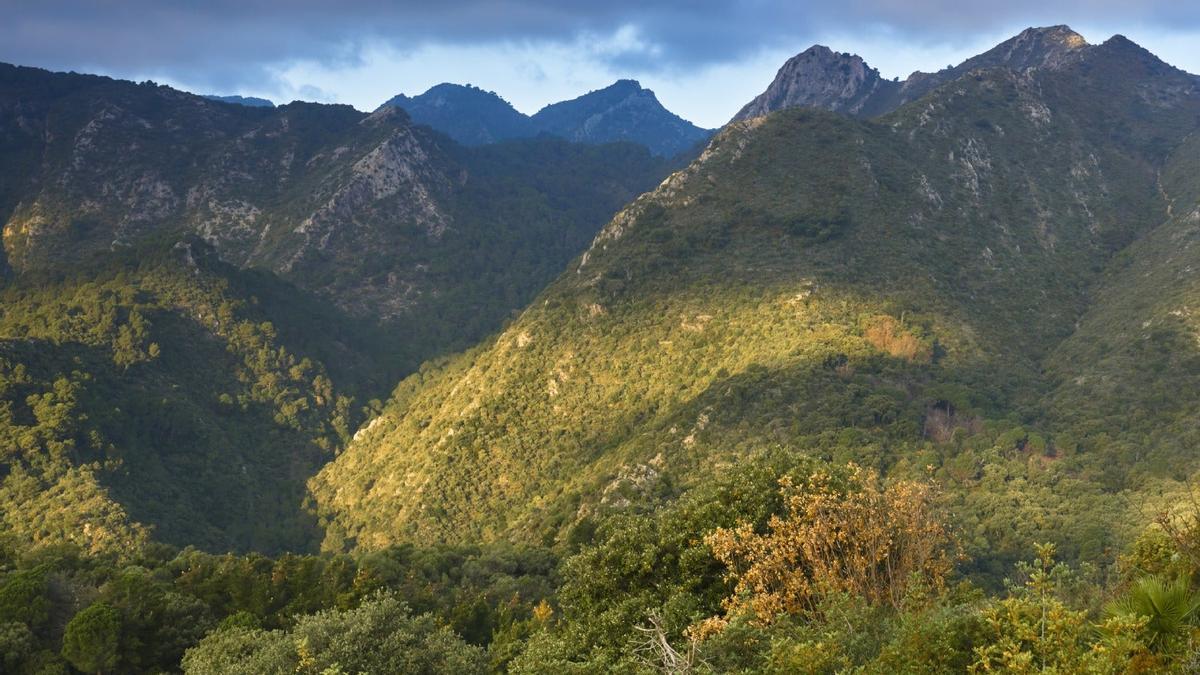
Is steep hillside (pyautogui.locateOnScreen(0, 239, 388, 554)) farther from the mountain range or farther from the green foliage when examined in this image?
the green foliage

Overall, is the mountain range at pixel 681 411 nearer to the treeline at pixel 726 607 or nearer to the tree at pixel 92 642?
the treeline at pixel 726 607

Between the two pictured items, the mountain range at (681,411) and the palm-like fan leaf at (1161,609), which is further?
the mountain range at (681,411)

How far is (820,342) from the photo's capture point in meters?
95.2

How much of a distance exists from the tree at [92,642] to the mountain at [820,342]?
34105mm

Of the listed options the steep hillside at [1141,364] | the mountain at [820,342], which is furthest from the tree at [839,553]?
the steep hillside at [1141,364]

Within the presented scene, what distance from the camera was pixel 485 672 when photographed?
29203 millimetres

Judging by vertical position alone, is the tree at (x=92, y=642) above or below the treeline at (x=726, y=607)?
below

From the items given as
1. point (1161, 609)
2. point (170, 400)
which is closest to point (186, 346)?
point (170, 400)

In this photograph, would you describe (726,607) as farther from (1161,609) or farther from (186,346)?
(186,346)

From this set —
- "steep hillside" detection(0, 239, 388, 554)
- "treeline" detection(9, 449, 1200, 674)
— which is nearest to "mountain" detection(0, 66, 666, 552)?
"steep hillside" detection(0, 239, 388, 554)

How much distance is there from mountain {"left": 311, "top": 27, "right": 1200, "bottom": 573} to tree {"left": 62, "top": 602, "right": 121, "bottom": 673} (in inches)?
1343

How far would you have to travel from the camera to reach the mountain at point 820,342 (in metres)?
75.7

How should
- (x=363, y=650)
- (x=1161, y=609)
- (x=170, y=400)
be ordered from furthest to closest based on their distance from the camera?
1. (x=170, y=400)
2. (x=363, y=650)
3. (x=1161, y=609)

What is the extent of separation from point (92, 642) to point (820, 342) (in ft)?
265
